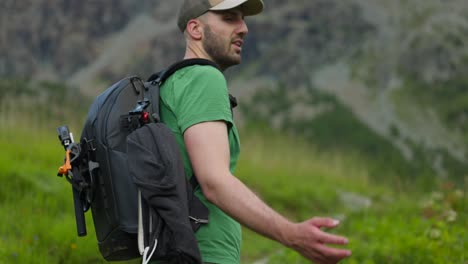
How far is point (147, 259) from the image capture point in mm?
2564

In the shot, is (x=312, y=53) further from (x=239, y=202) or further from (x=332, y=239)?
(x=332, y=239)

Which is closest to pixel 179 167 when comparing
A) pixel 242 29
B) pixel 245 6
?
pixel 242 29

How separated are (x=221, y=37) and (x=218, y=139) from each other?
514 mm

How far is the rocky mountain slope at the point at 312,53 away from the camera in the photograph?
122062 millimetres

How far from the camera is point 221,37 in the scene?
2.94 meters

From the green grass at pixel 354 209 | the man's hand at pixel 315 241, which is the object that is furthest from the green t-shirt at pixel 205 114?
the green grass at pixel 354 209

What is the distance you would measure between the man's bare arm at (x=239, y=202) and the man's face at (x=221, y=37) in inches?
15.6

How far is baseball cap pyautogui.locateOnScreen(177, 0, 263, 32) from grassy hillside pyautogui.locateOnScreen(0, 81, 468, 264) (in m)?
2.88

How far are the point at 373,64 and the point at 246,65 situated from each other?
78.4ft

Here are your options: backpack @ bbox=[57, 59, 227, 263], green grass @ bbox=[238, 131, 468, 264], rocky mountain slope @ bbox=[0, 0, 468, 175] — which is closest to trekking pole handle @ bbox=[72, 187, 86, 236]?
backpack @ bbox=[57, 59, 227, 263]

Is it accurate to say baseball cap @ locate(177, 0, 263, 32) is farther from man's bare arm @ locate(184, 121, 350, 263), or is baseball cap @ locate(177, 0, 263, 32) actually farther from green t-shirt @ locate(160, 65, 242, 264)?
man's bare arm @ locate(184, 121, 350, 263)

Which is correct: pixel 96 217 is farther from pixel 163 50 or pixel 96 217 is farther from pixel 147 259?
pixel 163 50

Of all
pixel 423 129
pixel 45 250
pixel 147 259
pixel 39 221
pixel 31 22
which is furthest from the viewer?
pixel 31 22

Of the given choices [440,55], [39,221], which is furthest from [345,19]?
[39,221]
